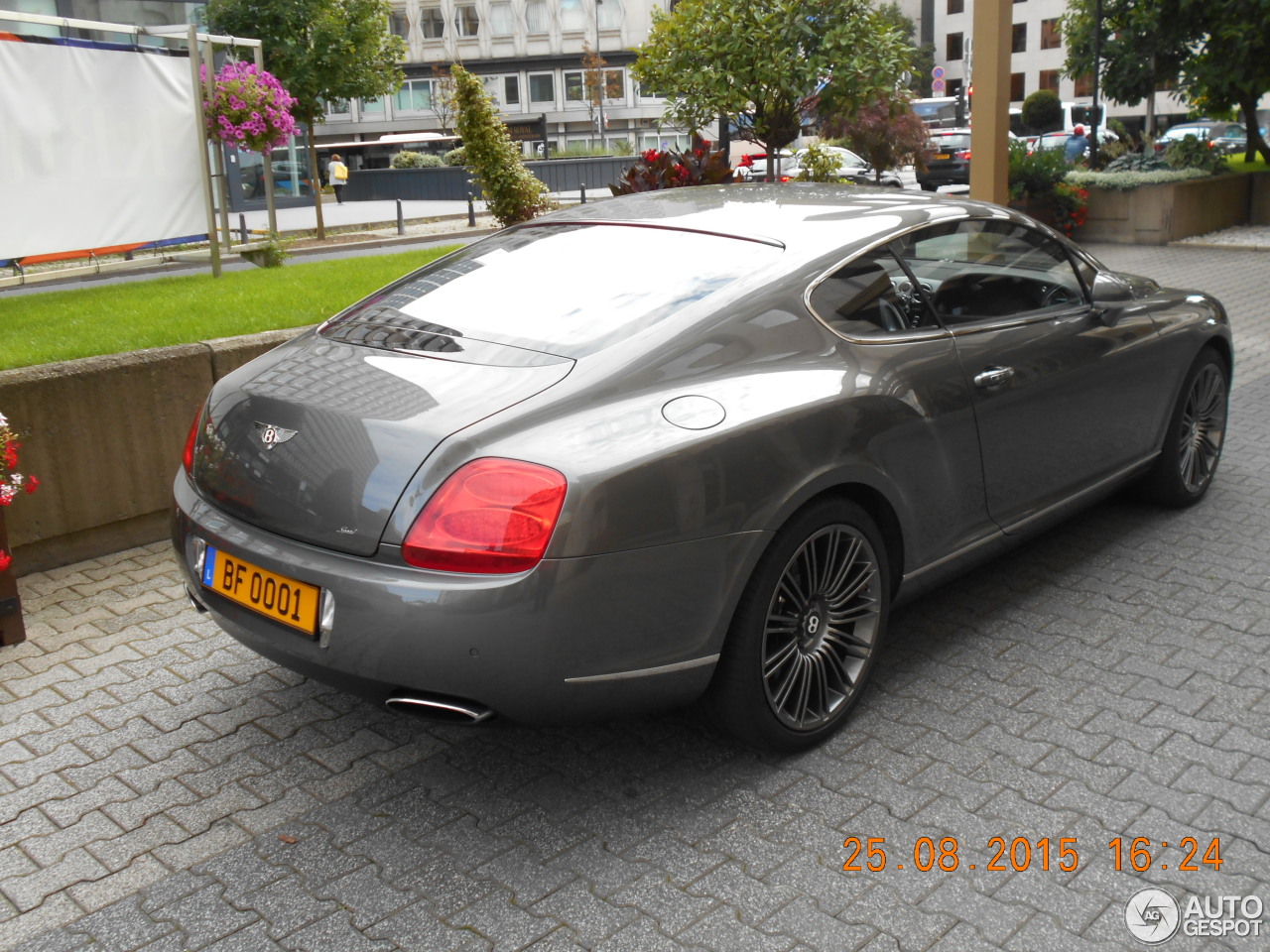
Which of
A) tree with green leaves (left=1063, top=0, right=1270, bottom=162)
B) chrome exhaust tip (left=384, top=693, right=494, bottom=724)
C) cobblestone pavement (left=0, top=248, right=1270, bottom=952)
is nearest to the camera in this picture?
cobblestone pavement (left=0, top=248, right=1270, bottom=952)

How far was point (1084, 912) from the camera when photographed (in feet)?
8.89

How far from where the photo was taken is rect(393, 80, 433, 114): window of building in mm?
77375

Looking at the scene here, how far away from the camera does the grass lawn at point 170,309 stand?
5.75 metres

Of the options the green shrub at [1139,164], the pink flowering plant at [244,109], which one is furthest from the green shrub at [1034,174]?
the pink flowering plant at [244,109]

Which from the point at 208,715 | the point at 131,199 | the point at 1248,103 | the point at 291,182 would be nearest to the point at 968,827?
the point at 208,715

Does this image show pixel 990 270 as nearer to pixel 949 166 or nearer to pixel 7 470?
pixel 7 470

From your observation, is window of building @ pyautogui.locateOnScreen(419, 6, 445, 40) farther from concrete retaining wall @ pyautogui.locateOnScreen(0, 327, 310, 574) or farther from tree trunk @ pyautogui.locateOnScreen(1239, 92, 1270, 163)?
concrete retaining wall @ pyautogui.locateOnScreen(0, 327, 310, 574)

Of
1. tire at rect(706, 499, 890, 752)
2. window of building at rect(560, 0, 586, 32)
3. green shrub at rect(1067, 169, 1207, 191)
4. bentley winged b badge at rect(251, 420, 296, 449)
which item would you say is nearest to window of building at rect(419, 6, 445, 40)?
→ window of building at rect(560, 0, 586, 32)

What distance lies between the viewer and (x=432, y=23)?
7738cm

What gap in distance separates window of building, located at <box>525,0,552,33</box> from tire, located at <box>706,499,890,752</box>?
77.3 m

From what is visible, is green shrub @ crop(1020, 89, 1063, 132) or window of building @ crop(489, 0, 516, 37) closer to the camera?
green shrub @ crop(1020, 89, 1063, 132)
